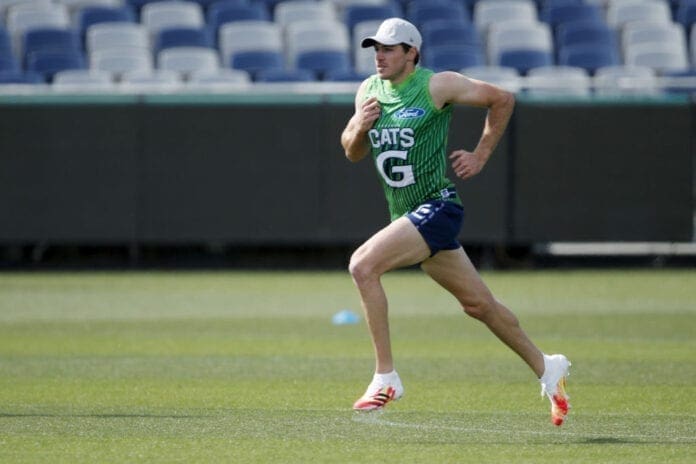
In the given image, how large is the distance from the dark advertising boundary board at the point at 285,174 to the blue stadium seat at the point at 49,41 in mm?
1775

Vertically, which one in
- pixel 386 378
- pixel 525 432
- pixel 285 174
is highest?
pixel 386 378

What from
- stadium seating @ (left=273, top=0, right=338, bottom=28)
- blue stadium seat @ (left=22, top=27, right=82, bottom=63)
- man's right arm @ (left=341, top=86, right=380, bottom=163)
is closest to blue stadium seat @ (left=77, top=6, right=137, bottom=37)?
blue stadium seat @ (left=22, top=27, right=82, bottom=63)

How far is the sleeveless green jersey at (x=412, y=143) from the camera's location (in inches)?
352

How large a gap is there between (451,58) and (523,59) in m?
1.41

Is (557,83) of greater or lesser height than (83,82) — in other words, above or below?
below

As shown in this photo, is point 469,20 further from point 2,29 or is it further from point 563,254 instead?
point 2,29

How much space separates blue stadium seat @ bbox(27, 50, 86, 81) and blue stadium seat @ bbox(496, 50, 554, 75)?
278 inches

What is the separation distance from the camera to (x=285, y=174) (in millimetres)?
22828

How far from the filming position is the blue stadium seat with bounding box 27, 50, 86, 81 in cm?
2366

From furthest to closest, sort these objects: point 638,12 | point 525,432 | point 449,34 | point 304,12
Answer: point 638,12
point 304,12
point 449,34
point 525,432

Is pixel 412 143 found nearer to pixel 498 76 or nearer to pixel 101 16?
pixel 498 76

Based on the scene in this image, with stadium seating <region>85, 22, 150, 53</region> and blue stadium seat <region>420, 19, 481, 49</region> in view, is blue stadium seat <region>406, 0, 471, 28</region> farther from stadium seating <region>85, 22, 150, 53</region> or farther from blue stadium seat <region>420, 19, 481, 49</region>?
stadium seating <region>85, 22, 150, 53</region>

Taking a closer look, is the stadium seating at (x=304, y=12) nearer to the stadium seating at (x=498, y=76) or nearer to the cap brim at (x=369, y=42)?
the stadium seating at (x=498, y=76)

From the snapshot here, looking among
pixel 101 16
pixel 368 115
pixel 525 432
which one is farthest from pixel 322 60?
pixel 525 432
